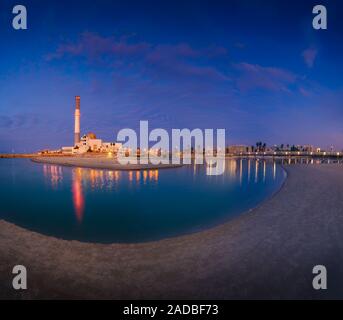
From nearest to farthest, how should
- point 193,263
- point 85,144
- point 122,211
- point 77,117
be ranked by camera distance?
point 193,263 < point 122,211 < point 77,117 < point 85,144

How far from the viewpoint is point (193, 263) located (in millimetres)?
4555

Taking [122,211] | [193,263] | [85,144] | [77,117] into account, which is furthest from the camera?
[85,144]

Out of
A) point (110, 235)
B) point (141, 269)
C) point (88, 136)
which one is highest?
point (88, 136)

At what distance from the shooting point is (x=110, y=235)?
26.0 feet

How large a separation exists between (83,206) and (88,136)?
297 ft

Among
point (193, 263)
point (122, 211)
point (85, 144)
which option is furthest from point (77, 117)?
point (193, 263)

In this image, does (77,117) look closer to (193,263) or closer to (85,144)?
(85,144)

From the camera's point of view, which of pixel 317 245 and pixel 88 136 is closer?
pixel 317 245

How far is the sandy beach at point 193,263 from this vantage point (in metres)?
3.64

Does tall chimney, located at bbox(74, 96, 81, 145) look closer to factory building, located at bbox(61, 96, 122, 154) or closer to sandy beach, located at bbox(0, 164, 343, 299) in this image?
factory building, located at bbox(61, 96, 122, 154)

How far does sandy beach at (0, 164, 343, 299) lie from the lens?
364 cm
